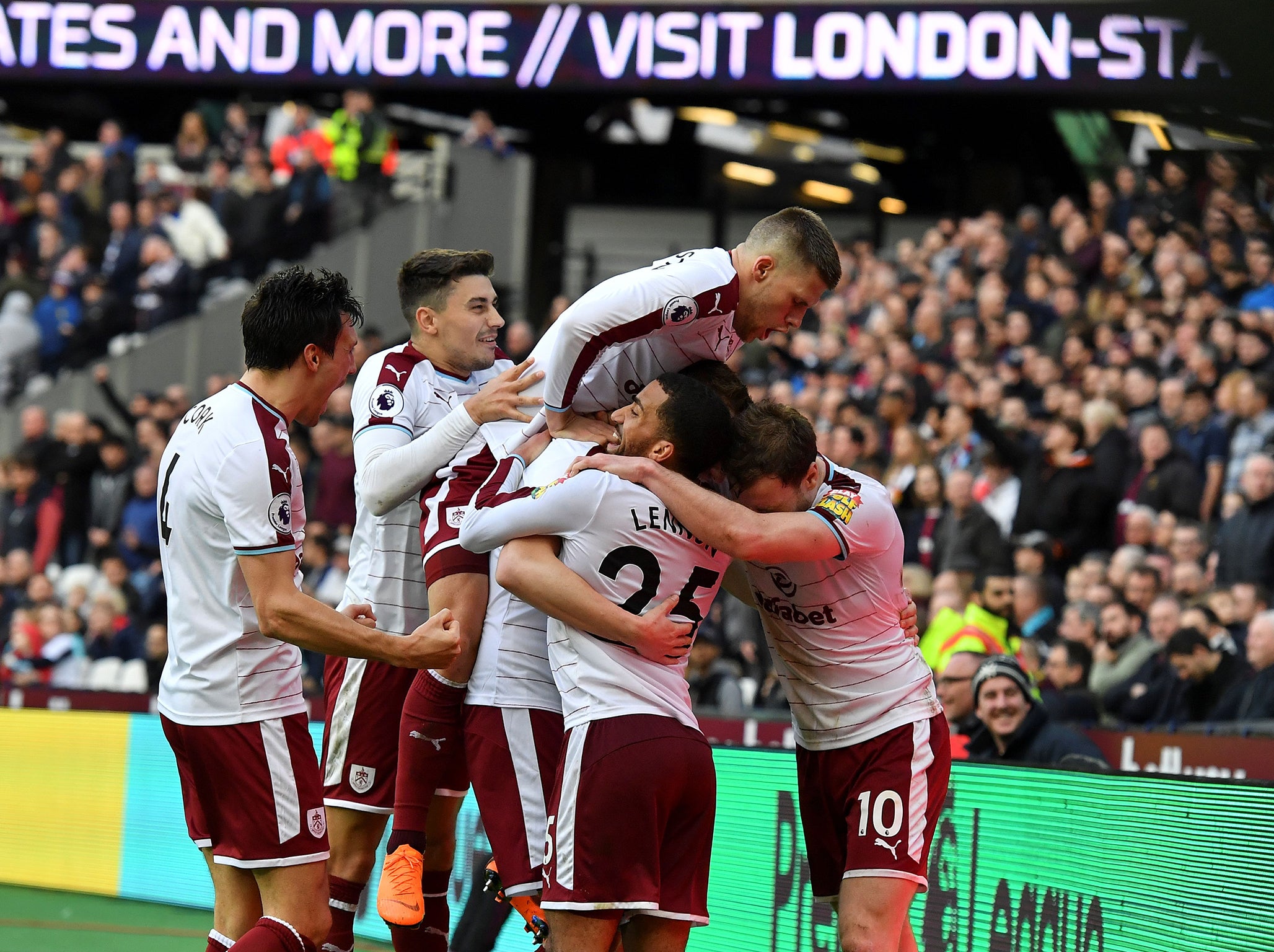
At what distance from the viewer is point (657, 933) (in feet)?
14.6

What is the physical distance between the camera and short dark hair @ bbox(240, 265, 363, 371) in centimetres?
487

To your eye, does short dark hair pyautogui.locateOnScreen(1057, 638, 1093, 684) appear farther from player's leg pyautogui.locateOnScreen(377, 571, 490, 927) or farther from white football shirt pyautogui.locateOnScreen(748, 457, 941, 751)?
player's leg pyautogui.locateOnScreen(377, 571, 490, 927)

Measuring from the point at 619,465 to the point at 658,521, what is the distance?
0.19m

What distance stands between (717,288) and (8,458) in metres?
14.0

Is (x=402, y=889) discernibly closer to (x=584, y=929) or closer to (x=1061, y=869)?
(x=584, y=929)

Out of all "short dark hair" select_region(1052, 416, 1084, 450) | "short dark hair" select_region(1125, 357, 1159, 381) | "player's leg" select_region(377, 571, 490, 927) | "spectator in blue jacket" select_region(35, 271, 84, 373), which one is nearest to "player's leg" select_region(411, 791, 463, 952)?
"player's leg" select_region(377, 571, 490, 927)

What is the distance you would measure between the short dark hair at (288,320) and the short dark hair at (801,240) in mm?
1327

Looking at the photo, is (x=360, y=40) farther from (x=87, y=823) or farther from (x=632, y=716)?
(x=632, y=716)

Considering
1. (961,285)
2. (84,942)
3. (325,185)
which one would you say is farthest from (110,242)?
(84,942)

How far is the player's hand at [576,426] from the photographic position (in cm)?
504

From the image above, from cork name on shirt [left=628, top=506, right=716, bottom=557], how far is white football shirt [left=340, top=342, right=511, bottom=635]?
1.47 metres

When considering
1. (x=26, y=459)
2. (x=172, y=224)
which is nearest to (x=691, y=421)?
(x=26, y=459)

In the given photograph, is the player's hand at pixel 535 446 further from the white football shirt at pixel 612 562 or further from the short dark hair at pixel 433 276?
the short dark hair at pixel 433 276

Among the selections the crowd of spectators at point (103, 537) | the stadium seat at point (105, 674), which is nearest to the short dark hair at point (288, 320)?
the crowd of spectators at point (103, 537)
